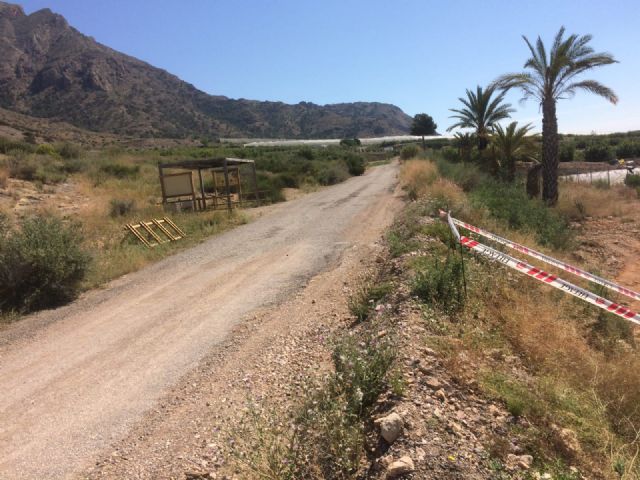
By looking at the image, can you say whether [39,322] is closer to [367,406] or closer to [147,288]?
[147,288]

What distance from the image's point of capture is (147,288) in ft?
28.4

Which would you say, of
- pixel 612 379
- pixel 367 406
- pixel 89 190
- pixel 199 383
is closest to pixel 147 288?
pixel 199 383

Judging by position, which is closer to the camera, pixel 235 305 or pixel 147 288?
pixel 235 305

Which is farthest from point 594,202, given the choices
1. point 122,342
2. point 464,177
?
point 122,342

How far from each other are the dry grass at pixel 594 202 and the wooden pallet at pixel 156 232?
16179mm

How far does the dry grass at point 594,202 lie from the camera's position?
19.7 metres

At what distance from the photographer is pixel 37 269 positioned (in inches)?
317

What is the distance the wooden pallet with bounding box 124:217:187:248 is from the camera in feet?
40.8

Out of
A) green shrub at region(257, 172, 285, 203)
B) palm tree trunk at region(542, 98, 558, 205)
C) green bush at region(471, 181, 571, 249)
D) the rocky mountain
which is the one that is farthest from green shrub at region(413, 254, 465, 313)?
the rocky mountain

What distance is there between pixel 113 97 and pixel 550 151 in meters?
115

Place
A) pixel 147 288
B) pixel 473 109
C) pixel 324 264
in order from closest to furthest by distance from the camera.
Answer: pixel 147 288
pixel 324 264
pixel 473 109

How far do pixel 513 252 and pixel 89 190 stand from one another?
58.4 feet

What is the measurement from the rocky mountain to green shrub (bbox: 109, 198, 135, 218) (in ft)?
260

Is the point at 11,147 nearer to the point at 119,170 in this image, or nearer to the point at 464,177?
the point at 119,170
